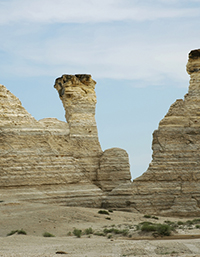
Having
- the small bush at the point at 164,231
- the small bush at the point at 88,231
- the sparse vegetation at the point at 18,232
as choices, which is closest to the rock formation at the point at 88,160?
Result: the sparse vegetation at the point at 18,232

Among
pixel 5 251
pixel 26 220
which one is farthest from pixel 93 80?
pixel 5 251

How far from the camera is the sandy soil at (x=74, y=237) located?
18594 millimetres

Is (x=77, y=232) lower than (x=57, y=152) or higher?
lower

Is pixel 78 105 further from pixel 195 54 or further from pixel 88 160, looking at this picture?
pixel 195 54

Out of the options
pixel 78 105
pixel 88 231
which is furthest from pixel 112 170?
pixel 88 231

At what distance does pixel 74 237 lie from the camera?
23.6 meters

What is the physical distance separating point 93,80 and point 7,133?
8413 mm

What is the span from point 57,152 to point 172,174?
750 cm

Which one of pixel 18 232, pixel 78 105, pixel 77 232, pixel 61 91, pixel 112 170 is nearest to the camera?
Result: pixel 77 232

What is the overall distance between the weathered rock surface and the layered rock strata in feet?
6.92

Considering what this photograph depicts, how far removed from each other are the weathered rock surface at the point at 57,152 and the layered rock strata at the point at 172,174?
2108 millimetres

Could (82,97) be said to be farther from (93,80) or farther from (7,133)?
(7,133)

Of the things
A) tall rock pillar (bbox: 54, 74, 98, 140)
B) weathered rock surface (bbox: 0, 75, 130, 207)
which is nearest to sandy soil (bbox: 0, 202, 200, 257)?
weathered rock surface (bbox: 0, 75, 130, 207)

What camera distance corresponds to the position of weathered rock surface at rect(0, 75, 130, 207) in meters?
32.2
